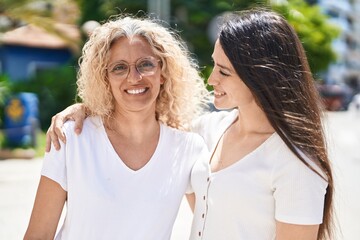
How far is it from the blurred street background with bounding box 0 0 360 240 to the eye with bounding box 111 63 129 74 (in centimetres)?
47

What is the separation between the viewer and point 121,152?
247 cm

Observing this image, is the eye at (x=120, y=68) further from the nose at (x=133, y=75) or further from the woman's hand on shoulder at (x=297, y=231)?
the woman's hand on shoulder at (x=297, y=231)

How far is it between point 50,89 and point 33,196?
Answer: 11.7m

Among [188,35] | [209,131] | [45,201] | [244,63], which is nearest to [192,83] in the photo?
[209,131]

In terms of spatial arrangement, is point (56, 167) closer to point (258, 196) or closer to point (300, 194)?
point (258, 196)

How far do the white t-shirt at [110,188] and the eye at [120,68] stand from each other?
25 centimetres

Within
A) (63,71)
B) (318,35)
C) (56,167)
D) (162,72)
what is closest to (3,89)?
(63,71)

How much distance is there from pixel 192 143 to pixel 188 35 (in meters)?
19.5

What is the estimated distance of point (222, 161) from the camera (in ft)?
7.82

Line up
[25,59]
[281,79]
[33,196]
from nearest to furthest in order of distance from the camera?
[281,79] → [33,196] → [25,59]

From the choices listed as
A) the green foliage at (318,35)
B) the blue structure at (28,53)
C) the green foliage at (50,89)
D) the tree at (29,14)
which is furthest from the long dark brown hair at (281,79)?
the green foliage at (318,35)

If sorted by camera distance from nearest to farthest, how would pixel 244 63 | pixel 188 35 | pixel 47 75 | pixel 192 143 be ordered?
pixel 244 63 → pixel 192 143 → pixel 47 75 → pixel 188 35

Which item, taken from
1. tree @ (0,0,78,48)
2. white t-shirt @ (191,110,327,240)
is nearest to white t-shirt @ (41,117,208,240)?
white t-shirt @ (191,110,327,240)

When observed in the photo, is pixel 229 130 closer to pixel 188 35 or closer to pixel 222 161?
pixel 222 161
